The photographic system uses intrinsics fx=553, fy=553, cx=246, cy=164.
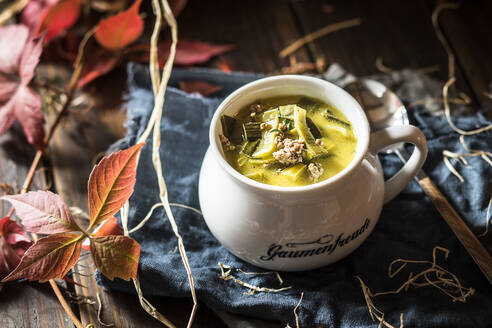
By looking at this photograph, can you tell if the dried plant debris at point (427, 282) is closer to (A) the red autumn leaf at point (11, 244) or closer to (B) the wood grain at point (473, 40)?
(B) the wood grain at point (473, 40)

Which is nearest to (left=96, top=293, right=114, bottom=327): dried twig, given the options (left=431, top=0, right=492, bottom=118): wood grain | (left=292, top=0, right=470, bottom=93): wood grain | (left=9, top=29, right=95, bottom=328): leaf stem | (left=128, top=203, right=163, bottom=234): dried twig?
(left=9, top=29, right=95, bottom=328): leaf stem

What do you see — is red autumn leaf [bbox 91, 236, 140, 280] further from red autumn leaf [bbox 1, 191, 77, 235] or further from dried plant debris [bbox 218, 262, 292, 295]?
dried plant debris [bbox 218, 262, 292, 295]

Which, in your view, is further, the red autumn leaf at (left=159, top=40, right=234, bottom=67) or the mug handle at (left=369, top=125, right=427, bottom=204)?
the red autumn leaf at (left=159, top=40, right=234, bottom=67)

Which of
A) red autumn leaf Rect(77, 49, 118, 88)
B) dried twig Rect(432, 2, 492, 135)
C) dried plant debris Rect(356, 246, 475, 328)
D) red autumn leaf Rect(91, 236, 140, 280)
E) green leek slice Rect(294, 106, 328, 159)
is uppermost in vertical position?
green leek slice Rect(294, 106, 328, 159)

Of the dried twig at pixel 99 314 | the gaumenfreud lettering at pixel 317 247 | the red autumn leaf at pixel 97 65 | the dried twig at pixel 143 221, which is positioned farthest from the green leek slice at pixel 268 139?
the red autumn leaf at pixel 97 65

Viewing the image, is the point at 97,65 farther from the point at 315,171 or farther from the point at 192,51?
the point at 315,171

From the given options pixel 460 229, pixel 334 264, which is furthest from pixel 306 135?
pixel 460 229
